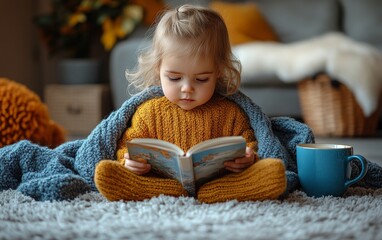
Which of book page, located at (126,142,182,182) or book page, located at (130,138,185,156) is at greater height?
book page, located at (130,138,185,156)

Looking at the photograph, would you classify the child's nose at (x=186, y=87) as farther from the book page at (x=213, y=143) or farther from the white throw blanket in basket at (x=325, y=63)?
the white throw blanket in basket at (x=325, y=63)

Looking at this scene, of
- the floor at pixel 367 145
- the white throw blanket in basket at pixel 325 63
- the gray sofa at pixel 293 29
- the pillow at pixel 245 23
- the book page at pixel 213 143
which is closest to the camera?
the book page at pixel 213 143

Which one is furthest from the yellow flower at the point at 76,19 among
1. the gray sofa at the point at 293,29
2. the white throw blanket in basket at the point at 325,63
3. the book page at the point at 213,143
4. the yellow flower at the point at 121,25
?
the book page at the point at 213,143

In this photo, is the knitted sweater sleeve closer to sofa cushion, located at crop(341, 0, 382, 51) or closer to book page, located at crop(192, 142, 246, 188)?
book page, located at crop(192, 142, 246, 188)

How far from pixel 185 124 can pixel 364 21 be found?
7.31 ft

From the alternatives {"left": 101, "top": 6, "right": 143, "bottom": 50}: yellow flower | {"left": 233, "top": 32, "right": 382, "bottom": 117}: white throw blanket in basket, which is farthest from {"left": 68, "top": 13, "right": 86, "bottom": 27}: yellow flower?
{"left": 233, "top": 32, "right": 382, "bottom": 117}: white throw blanket in basket

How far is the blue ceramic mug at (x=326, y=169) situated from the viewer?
1194 mm

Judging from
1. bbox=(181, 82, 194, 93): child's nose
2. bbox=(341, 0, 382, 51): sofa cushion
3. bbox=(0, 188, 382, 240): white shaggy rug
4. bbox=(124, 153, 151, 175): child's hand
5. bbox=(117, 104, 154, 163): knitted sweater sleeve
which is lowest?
bbox=(0, 188, 382, 240): white shaggy rug

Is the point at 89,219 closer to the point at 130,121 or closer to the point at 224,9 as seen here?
the point at 130,121

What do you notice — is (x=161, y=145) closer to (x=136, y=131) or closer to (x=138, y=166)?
(x=138, y=166)

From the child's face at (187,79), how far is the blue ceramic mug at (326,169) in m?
0.23

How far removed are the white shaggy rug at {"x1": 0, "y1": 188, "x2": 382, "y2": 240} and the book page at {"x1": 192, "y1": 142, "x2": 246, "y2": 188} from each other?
2.2 inches

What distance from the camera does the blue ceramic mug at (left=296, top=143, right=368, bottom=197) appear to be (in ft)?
3.92

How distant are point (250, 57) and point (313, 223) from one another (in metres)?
1.88
